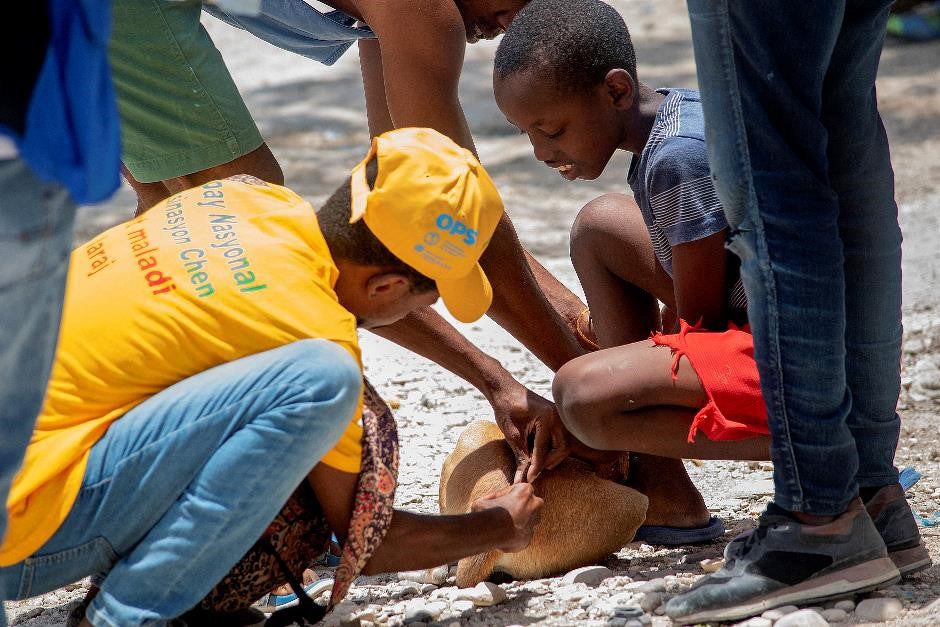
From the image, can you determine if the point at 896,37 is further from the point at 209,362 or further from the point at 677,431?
the point at 209,362

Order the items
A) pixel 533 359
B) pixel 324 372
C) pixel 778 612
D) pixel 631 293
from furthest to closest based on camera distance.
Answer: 1. pixel 533 359
2. pixel 631 293
3. pixel 778 612
4. pixel 324 372

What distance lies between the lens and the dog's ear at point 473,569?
8.50ft

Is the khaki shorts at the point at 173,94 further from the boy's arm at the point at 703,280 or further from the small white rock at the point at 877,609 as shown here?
the small white rock at the point at 877,609

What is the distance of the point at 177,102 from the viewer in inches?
125

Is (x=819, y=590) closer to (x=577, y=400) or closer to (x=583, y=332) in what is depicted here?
(x=577, y=400)

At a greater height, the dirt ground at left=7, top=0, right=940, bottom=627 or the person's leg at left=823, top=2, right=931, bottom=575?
the person's leg at left=823, top=2, right=931, bottom=575

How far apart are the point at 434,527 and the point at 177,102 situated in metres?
1.54

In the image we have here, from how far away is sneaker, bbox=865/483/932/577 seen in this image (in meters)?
2.39

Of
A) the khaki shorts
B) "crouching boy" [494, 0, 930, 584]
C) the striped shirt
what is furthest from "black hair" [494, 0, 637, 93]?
the khaki shorts

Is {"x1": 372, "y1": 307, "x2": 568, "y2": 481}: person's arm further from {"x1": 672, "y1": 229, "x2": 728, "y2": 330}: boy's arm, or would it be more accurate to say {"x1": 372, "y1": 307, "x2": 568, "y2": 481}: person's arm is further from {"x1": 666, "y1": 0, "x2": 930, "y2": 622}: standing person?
{"x1": 666, "y1": 0, "x2": 930, "y2": 622}: standing person

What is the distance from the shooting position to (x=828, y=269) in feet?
6.95

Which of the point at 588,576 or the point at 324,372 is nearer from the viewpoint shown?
the point at 324,372

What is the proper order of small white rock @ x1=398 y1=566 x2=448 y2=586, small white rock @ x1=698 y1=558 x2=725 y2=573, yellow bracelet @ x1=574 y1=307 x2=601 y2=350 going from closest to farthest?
small white rock @ x1=698 y1=558 x2=725 y2=573 → small white rock @ x1=398 y1=566 x2=448 y2=586 → yellow bracelet @ x1=574 y1=307 x2=601 y2=350

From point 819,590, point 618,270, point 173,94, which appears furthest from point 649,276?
point 173,94
